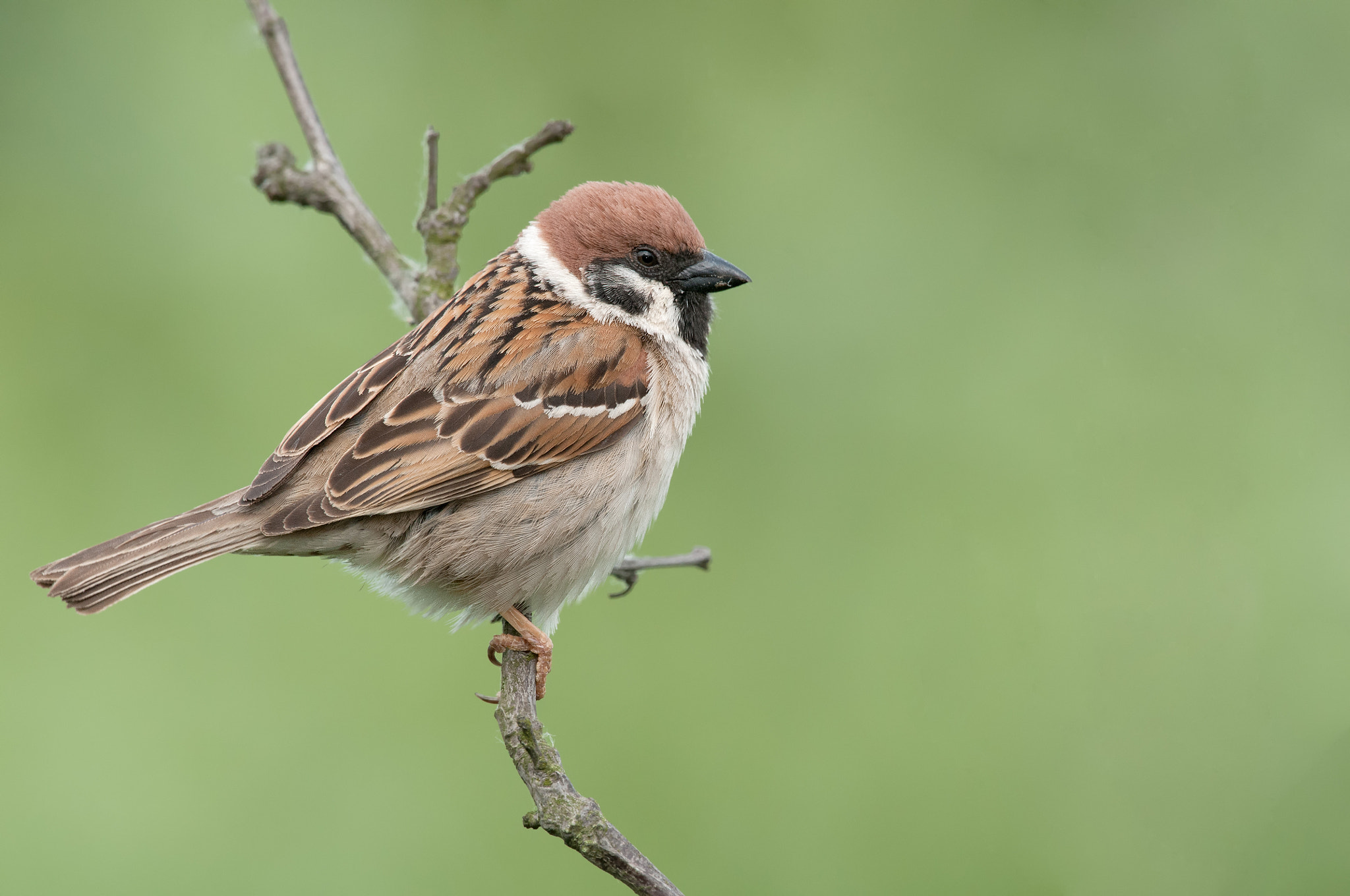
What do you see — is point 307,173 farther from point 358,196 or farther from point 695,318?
point 695,318

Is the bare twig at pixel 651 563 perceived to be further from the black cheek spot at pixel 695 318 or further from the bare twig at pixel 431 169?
Result: the bare twig at pixel 431 169

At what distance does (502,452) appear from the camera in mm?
2875

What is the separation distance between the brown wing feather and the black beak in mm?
186

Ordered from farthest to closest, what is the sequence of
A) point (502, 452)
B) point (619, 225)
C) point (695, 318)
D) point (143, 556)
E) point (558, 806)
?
point (695, 318), point (619, 225), point (502, 452), point (143, 556), point (558, 806)

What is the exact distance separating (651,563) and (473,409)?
598 millimetres

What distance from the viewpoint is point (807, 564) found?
3979mm

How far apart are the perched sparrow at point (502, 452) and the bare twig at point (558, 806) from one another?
1.36 ft

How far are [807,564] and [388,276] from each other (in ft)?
4.99

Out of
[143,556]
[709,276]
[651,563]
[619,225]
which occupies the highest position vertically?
[619,225]

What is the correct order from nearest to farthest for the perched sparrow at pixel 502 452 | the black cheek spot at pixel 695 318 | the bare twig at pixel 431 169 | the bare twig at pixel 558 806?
the bare twig at pixel 558 806 → the perched sparrow at pixel 502 452 → the bare twig at pixel 431 169 → the black cheek spot at pixel 695 318

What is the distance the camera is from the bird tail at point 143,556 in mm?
2695

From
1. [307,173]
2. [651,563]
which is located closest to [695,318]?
[651,563]

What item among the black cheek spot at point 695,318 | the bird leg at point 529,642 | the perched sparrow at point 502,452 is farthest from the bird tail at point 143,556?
the black cheek spot at point 695,318

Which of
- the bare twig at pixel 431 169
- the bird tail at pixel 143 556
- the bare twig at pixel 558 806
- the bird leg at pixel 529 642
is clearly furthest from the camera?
the bare twig at pixel 431 169
